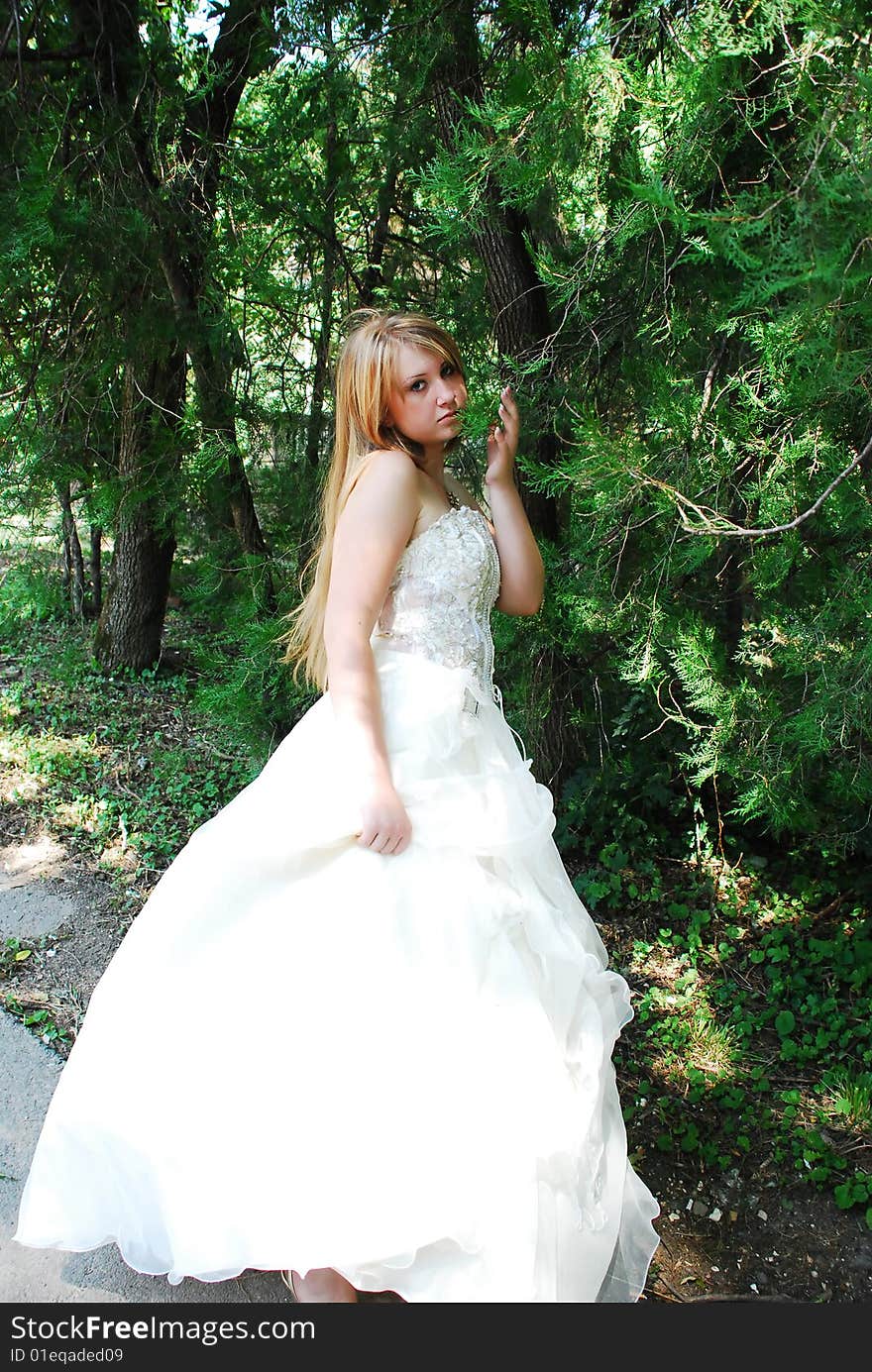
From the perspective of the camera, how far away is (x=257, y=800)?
2.17 m

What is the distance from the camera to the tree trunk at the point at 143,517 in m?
3.89

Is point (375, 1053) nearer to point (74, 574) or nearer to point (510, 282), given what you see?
point (510, 282)

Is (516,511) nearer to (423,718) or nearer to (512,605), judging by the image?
(512,605)

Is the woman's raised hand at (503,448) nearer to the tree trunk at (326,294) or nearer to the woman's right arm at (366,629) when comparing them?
the woman's right arm at (366,629)

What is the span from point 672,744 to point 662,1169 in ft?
5.79

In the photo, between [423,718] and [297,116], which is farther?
[297,116]

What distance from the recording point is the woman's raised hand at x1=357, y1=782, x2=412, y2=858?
197cm

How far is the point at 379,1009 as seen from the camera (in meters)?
1.89

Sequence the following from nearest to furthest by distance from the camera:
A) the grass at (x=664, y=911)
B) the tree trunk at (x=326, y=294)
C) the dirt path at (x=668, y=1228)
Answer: the dirt path at (x=668, y=1228) < the grass at (x=664, y=911) < the tree trunk at (x=326, y=294)

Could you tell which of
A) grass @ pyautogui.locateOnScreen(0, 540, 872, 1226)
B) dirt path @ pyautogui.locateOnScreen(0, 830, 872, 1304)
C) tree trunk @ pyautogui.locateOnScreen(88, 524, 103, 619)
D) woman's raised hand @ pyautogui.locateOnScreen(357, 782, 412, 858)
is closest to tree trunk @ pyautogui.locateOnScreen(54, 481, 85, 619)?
tree trunk @ pyautogui.locateOnScreen(88, 524, 103, 619)

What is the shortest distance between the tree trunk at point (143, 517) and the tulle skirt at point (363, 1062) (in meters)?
2.14

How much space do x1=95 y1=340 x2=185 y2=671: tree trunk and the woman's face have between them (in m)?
1.66

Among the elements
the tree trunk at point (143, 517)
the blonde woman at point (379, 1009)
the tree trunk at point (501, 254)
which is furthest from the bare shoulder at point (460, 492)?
the tree trunk at point (143, 517)

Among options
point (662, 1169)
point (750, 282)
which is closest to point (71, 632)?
point (662, 1169)
